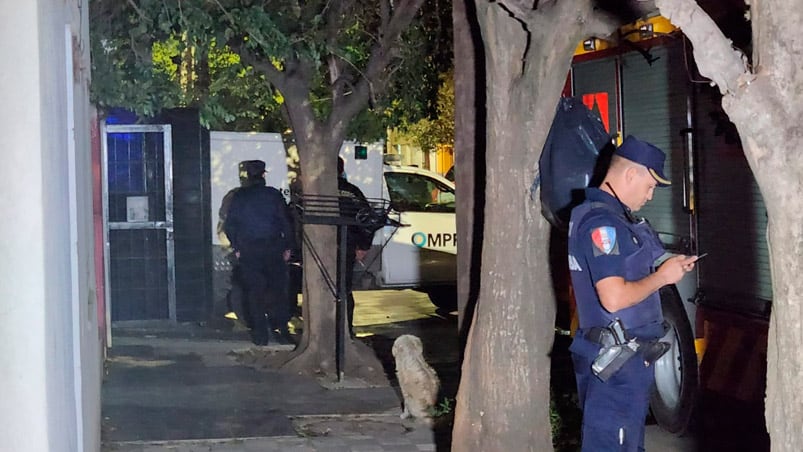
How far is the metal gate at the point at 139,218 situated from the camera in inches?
510

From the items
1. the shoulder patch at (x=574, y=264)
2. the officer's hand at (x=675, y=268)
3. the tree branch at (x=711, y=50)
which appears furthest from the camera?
the shoulder patch at (x=574, y=264)

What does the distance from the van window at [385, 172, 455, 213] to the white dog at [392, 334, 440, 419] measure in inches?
248

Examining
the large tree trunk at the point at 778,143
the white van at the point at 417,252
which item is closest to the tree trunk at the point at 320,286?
the white van at the point at 417,252

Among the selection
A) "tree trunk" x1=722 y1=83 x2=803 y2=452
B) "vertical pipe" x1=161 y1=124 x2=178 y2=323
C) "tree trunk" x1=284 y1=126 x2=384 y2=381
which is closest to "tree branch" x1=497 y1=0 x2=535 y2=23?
"tree trunk" x1=722 y1=83 x2=803 y2=452

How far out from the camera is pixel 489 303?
609cm

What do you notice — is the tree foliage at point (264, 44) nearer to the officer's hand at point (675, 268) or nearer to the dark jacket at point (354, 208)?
the dark jacket at point (354, 208)

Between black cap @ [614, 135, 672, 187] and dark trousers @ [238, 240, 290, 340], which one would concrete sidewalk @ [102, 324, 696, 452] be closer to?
dark trousers @ [238, 240, 290, 340]

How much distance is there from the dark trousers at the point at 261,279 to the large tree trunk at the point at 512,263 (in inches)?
230

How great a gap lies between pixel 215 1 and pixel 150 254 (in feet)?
18.9

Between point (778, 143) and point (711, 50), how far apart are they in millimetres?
383

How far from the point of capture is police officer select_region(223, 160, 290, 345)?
11.6 metres

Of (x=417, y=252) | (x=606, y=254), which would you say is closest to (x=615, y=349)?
(x=606, y=254)

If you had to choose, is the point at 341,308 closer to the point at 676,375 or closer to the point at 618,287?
the point at 676,375

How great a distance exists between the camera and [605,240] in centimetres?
493
